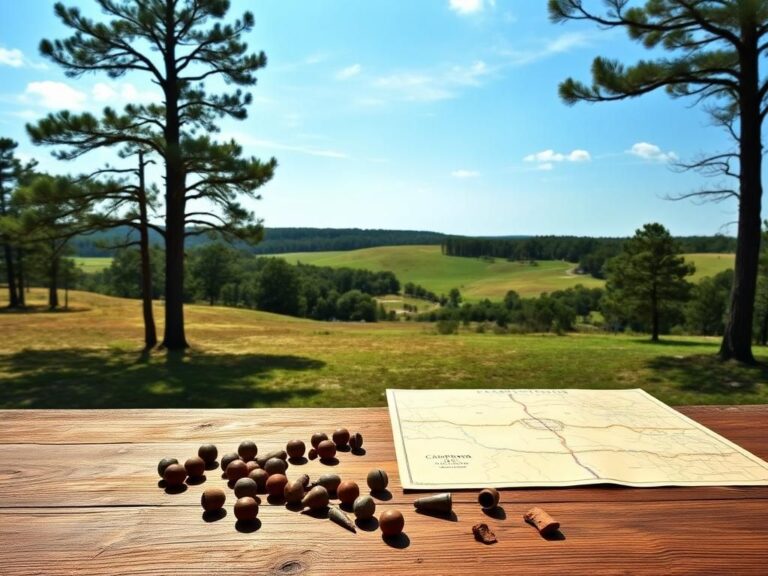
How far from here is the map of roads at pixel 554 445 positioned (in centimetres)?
141

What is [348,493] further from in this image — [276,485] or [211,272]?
[211,272]

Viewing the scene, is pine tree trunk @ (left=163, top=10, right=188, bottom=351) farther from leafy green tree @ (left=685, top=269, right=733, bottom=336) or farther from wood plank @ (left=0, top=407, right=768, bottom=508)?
leafy green tree @ (left=685, top=269, right=733, bottom=336)

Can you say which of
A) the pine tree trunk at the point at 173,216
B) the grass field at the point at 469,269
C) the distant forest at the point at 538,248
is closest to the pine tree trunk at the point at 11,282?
the pine tree trunk at the point at 173,216

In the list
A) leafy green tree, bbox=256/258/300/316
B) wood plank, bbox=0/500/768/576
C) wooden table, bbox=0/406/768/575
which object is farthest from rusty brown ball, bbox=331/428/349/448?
leafy green tree, bbox=256/258/300/316

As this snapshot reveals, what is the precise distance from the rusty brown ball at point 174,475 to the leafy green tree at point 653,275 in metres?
22.4

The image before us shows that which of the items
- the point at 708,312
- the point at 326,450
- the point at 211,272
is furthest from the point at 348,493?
the point at 211,272

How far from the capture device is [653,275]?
2180 centimetres

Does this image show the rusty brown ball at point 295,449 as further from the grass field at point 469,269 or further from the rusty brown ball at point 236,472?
the grass field at point 469,269

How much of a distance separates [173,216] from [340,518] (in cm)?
1227

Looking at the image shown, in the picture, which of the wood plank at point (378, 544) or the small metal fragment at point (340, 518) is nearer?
the wood plank at point (378, 544)

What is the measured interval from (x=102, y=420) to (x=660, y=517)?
1794 millimetres

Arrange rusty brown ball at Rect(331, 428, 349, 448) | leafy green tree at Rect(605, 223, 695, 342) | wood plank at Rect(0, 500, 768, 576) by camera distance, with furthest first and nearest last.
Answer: leafy green tree at Rect(605, 223, 695, 342)
rusty brown ball at Rect(331, 428, 349, 448)
wood plank at Rect(0, 500, 768, 576)

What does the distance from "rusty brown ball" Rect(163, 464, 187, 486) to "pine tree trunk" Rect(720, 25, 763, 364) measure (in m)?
10.4

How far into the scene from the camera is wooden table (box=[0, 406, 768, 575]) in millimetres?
1017
